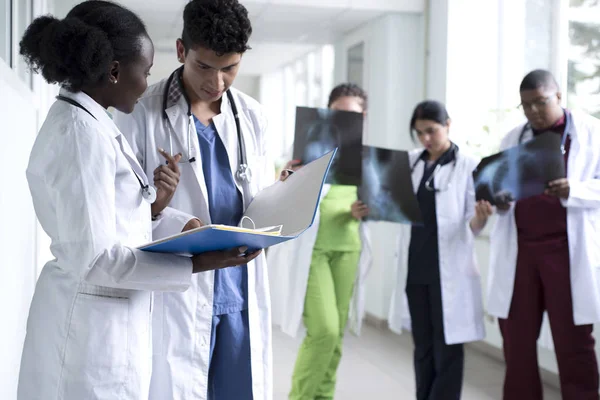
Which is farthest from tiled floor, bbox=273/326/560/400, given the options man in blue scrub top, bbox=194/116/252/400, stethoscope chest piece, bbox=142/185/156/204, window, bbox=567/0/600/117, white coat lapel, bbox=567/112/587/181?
stethoscope chest piece, bbox=142/185/156/204

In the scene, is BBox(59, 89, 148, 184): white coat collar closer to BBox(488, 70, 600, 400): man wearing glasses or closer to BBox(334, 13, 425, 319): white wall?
BBox(488, 70, 600, 400): man wearing glasses

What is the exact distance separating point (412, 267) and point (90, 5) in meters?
2.12

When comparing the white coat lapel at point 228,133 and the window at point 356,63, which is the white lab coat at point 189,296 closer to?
the white coat lapel at point 228,133

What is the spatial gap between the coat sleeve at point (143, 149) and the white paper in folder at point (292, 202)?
0.16 m

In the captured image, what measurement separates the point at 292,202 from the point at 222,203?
255mm

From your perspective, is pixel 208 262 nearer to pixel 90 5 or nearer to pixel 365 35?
pixel 90 5

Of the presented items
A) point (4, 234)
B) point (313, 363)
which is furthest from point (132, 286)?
point (313, 363)

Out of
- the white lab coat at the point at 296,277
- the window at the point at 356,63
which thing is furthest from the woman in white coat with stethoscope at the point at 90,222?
the window at the point at 356,63

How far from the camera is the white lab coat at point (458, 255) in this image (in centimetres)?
302

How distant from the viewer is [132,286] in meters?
1.29

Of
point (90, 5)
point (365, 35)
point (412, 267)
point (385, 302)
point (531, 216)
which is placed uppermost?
point (365, 35)

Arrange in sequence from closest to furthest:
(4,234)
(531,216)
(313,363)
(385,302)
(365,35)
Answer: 1. (4,234)
2. (531,216)
3. (313,363)
4. (385,302)
5. (365,35)

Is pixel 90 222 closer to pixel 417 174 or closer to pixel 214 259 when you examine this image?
pixel 214 259

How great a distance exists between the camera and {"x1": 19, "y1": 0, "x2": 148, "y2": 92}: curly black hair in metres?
1.27
